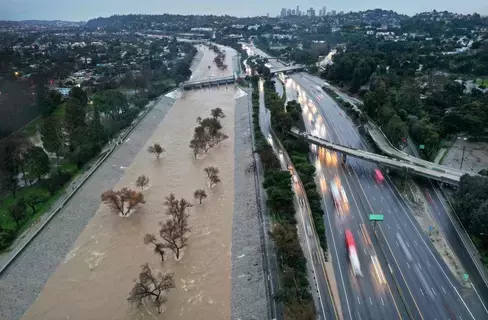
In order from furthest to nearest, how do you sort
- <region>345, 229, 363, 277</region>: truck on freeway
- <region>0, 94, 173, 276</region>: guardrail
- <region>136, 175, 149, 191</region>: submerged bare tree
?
<region>136, 175, 149, 191</region>: submerged bare tree < <region>0, 94, 173, 276</region>: guardrail < <region>345, 229, 363, 277</region>: truck on freeway

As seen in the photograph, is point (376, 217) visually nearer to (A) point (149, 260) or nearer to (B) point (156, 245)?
(B) point (156, 245)

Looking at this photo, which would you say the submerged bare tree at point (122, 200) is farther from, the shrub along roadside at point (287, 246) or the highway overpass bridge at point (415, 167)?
the highway overpass bridge at point (415, 167)

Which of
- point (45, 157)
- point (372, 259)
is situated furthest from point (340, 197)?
point (45, 157)

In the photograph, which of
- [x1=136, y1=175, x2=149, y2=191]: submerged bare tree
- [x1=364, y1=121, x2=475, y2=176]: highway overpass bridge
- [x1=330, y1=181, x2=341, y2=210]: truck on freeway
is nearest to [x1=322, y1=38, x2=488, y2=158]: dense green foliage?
[x1=364, y1=121, x2=475, y2=176]: highway overpass bridge

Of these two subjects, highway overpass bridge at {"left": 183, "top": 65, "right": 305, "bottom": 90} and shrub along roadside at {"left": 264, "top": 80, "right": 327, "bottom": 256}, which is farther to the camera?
highway overpass bridge at {"left": 183, "top": 65, "right": 305, "bottom": 90}

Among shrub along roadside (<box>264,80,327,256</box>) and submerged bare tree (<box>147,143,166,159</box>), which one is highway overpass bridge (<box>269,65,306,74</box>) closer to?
shrub along roadside (<box>264,80,327,256</box>)

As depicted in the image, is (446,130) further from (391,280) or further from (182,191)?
(182,191)
